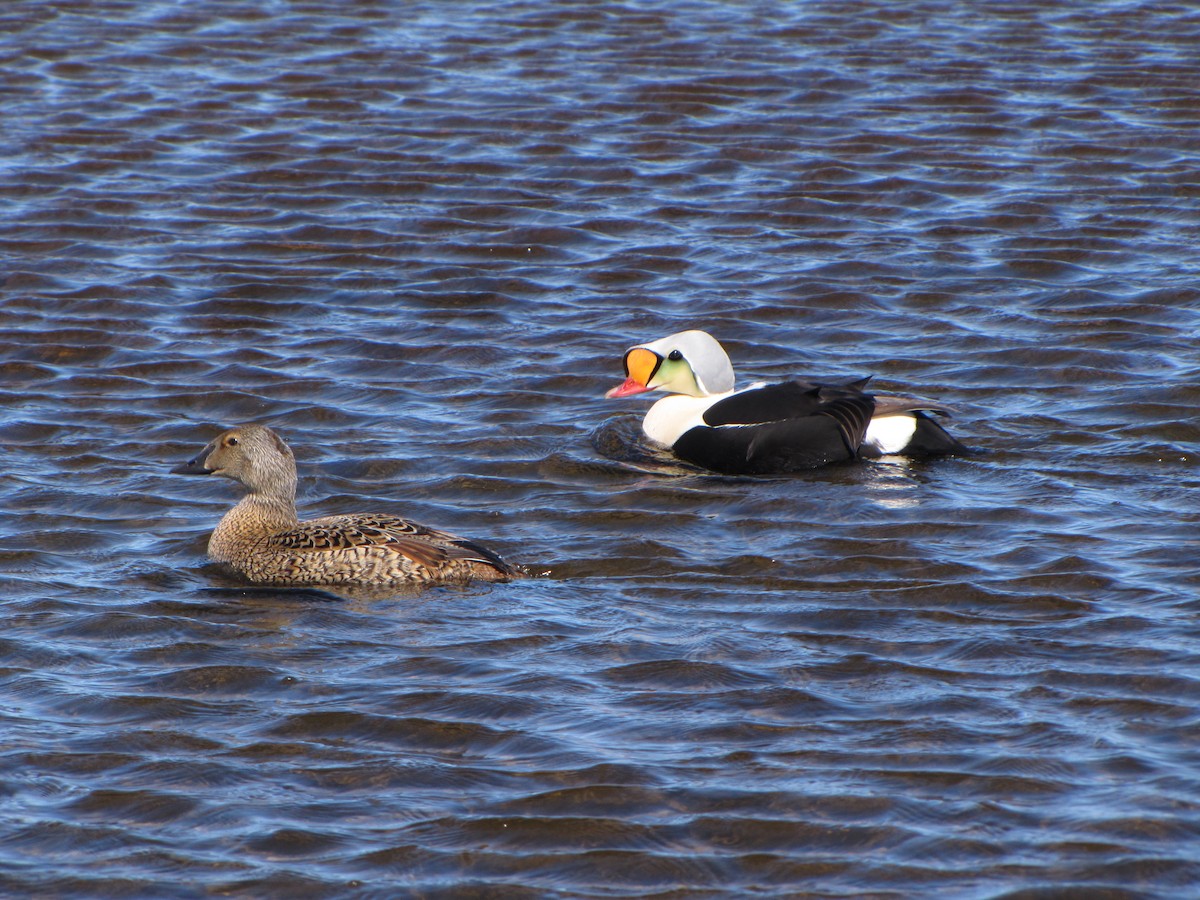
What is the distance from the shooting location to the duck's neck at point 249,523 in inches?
303

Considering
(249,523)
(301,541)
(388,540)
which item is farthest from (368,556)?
(249,523)

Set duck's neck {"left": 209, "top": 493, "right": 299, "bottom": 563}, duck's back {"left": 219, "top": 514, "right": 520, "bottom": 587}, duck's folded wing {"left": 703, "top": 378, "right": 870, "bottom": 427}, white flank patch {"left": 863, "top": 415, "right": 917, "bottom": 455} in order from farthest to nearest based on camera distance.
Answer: duck's folded wing {"left": 703, "top": 378, "right": 870, "bottom": 427} < white flank patch {"left": 863, "top": 415, "right": 917, "bottom": 455} < duck's neck {"left": 209, "top": 493, "right": 299, "bottom": 563} < duck's back {"left": 219, "top": 514, "right": 520, "bottom": 587}

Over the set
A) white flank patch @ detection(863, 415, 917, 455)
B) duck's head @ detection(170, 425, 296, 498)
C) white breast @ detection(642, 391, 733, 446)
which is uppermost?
duck's head @ detection(170, 425, 296, 498)

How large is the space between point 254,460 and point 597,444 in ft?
6.18

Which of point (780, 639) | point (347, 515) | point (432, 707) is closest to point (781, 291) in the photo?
point (347, 515)

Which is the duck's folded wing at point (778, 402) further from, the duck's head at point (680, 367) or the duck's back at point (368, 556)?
the duck's back at point (368, 556)

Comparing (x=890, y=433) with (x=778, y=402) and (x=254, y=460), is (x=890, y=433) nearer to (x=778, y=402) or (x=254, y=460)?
(x=778, y=402)

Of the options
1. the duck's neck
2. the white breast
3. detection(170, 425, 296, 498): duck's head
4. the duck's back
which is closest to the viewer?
the duck's back

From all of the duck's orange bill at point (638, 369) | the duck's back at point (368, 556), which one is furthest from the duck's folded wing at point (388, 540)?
the duck's orange bill at point (638, 369)

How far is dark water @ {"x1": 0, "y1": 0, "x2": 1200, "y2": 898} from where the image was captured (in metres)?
5.42

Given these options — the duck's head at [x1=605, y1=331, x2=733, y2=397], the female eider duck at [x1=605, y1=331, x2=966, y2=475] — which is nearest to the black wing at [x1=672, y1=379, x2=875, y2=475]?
the female eider duck at [x1=605, y1=331, x2=966, y2=475]

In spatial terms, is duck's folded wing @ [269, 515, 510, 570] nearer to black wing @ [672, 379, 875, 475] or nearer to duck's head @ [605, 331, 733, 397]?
black wing @ [672, 379, 875, 475]

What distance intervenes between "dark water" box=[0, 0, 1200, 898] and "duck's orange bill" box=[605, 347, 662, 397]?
333mm

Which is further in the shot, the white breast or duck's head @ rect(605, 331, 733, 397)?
duck's head @ rect(605, 331, 733, 397)
